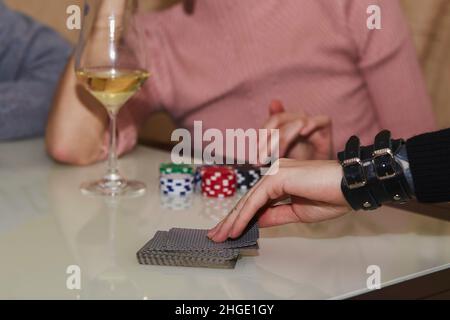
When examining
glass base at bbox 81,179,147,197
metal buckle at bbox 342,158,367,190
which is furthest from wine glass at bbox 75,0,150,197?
metal buckle at bbox 342,158,367,190

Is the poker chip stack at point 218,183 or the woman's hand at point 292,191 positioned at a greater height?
the poker chip stack at point 218,183

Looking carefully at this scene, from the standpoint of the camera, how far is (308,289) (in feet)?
2.57

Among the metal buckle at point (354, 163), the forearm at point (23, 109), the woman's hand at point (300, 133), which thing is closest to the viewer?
the metal buckle at point (354, 163)

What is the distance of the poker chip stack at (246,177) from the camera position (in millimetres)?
1211

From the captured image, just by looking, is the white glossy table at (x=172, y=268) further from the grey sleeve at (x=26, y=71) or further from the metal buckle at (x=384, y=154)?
the grey sleeve at (x=26, y=71)

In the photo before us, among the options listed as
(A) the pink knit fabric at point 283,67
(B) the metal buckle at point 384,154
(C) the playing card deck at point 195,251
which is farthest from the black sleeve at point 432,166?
(A) the pink knit fabric at point 283,67

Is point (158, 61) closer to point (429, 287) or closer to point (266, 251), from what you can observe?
point (266, 251)

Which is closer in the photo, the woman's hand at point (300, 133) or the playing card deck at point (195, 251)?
the playing card deck at point (195, 251)

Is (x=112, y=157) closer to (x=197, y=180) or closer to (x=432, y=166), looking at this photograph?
(x=197, y=180)

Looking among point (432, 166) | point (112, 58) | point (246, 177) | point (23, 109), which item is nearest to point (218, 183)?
point (246, 177)

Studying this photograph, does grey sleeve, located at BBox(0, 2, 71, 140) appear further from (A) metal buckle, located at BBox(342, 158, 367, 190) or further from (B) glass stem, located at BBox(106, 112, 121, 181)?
(A) metal buckle, located at BBox(342, 158, 367, 190)

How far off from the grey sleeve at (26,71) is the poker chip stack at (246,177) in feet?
2.31

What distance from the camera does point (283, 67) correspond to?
1.65 meters
